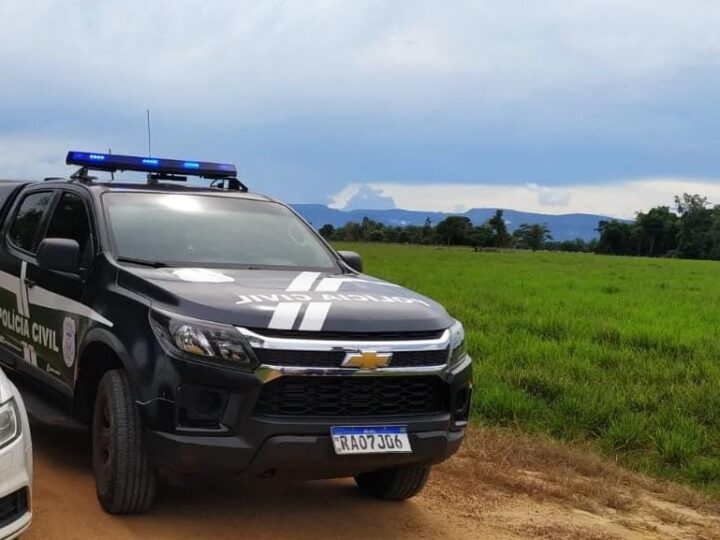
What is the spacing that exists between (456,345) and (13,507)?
6.94 ft

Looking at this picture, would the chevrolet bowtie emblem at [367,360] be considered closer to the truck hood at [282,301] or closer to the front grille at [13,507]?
the truck hood at [282,301]

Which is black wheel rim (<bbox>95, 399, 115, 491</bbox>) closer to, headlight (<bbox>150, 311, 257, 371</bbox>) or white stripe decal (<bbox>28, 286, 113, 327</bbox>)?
white stripe decal (<bbox>28, 286, 113, 327</bbox>)

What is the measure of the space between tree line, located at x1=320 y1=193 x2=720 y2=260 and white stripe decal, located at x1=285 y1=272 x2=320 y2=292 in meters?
74.9

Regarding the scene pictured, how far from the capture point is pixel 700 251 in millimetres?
95688

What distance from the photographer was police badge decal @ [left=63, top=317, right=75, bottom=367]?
4672 millimetres

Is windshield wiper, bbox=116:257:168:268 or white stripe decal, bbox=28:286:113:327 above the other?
windshield wiper, bbox=116:257:168:268

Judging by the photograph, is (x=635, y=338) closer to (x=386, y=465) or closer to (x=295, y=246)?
(x=295, y=246)

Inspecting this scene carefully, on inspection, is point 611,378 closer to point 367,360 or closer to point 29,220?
point 367,360

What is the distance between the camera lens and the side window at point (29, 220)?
5.77m

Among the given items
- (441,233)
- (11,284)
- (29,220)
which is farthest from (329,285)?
(441,233)

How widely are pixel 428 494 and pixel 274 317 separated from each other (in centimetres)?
187

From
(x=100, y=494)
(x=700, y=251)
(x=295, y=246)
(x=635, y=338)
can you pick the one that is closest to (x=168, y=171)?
(x=295, y=246)

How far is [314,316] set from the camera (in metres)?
3.86

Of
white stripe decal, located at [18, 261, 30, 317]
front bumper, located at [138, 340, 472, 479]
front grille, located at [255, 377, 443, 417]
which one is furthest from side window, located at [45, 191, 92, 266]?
front grille, located at [255, 377, 443, 417]
